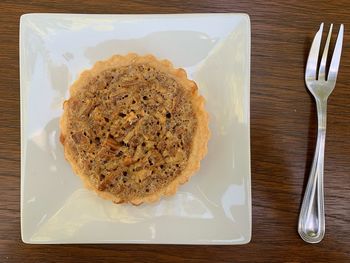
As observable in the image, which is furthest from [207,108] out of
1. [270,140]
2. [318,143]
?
[318,143]

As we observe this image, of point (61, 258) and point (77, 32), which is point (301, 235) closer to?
point (61, 258)

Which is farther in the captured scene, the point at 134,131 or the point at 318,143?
the point at 318,143

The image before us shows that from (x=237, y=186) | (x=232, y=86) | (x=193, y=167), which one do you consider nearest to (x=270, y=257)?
(x=237, y=186)

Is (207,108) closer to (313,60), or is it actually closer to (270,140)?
(270,140)

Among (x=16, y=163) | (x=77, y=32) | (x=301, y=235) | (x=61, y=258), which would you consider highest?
(x=77, y=32)

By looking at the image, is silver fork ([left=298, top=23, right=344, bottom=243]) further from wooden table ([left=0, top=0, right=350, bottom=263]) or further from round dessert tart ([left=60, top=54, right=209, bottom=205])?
round dessert tart ([left=60, top=54, right=209, bottom=205])

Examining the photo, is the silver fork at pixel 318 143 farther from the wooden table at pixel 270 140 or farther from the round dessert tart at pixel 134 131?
the round dessert tart at pixel 134 131
